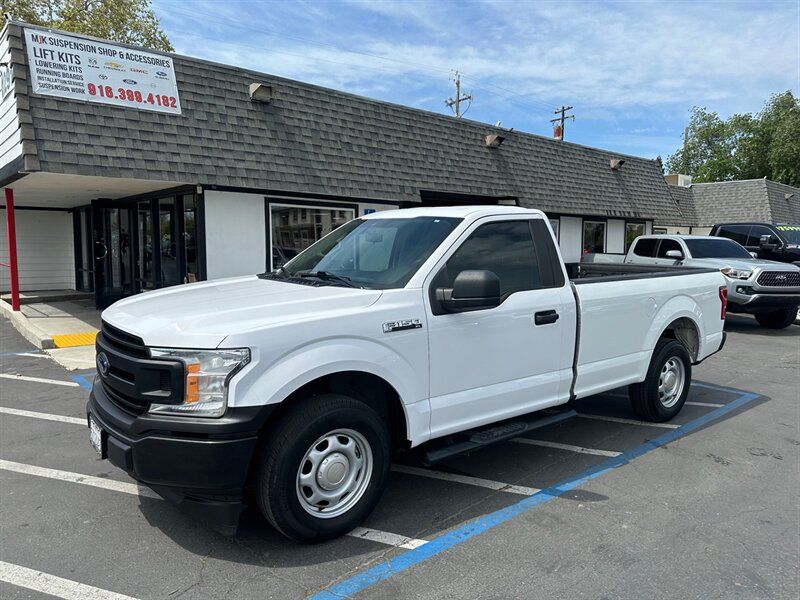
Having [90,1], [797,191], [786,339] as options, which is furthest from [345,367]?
[797,191]

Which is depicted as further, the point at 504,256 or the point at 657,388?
the point at 657,388

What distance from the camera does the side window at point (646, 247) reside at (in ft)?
43.8

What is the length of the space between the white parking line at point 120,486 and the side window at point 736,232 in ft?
54.4

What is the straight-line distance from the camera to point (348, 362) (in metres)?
3.23

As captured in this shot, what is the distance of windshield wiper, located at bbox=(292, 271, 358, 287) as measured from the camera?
3.83 metres

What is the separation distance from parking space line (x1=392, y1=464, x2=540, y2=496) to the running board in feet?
Answer: 1.25

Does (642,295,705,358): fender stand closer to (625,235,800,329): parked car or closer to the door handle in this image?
the door handle

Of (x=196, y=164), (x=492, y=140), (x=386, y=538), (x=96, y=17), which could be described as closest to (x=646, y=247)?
(x=492, y=140)

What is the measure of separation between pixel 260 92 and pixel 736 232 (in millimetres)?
14280

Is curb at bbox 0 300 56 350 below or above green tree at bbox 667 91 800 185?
below

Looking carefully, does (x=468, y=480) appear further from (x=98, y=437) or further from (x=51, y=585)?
(x=51, y=585)

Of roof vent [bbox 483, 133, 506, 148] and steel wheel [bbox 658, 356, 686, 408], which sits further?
roof vent [bbox 483, 133, 506, 148]

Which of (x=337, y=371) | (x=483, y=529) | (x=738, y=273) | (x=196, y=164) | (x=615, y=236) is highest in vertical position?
(x=196, y=164)

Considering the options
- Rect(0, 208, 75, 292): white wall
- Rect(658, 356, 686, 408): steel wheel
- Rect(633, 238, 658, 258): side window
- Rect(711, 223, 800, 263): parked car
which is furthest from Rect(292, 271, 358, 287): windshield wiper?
Rect(711, 223, 800, 263): parked car
